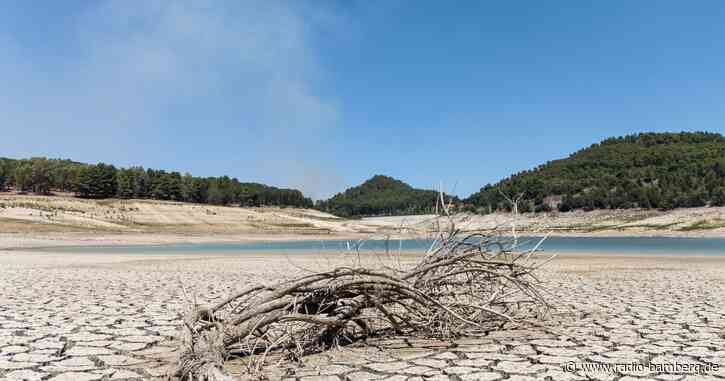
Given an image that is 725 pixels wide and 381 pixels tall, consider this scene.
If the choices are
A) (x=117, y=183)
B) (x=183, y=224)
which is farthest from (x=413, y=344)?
(x=117, y=183)

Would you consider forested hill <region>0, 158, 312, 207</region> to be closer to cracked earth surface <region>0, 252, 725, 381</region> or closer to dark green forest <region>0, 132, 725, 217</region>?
dark green forest <region>0, 132, 725, 217</region>

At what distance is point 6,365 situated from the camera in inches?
186

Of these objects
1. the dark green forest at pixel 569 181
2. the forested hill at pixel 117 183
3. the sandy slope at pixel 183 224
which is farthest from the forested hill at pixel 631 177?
the forested hill at pixel 117 183

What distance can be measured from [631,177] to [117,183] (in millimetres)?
91612

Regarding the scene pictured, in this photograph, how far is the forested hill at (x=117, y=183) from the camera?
87312 millimetres

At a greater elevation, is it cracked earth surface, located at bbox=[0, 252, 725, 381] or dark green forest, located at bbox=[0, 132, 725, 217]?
dark green forest, located at bbox=[0, 132, 725, 217]

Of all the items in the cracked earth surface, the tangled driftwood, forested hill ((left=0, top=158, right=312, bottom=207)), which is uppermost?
forested hill ((left=0, top=158, right=312, bottom=207))

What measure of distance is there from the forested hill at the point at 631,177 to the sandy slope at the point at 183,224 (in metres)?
3.99

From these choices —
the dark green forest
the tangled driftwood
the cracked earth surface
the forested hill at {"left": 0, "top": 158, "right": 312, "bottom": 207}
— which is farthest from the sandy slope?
the tangled driftwood

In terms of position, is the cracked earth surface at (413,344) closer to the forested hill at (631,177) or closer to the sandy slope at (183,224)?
the sandy slope at (183,224)

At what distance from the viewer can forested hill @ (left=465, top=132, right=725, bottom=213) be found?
278 ft

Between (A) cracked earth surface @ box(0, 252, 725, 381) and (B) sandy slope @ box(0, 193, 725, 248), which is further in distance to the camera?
(B) sandy slope @ box(0, 193, 725, 248)

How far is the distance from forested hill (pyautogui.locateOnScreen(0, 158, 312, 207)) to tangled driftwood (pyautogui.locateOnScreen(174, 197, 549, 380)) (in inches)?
3568

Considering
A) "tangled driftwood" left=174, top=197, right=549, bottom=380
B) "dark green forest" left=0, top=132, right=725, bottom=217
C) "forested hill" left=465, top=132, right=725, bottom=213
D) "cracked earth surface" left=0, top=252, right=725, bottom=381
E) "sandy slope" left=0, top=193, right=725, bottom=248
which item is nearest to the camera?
"cracked earth surface" left=0, top=252, right=725, bottom=381
